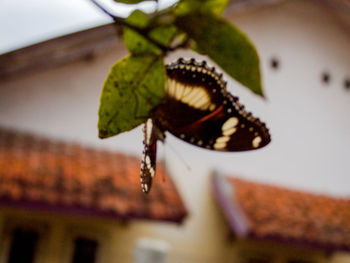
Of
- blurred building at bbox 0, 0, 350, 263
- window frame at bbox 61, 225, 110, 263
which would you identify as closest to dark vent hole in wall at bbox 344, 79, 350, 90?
blurred building at bbox 0, 0, 350, 263

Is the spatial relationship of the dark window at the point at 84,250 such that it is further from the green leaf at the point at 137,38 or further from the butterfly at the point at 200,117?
the green leaf at the point at 137,38

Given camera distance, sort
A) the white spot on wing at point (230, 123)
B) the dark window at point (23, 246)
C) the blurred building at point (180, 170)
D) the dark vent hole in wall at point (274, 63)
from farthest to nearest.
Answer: the dark vent hole in wall at point (274, 63) → the dark window at point (23, 246) → the blurred building at point (180, 170) → the white spot on wing at point (230, 123)

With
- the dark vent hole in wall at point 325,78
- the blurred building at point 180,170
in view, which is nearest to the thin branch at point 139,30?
the blurred building at point 180,170

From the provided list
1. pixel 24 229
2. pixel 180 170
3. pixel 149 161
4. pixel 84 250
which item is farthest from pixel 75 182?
pixel 149 161

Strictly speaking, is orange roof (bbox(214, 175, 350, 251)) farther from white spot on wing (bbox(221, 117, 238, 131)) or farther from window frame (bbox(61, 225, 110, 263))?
white spot on wing (bbox(221, 117, 238, 131))

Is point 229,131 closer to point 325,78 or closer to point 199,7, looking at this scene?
point 199,7

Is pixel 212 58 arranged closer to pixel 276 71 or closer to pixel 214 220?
pixel 214 220
